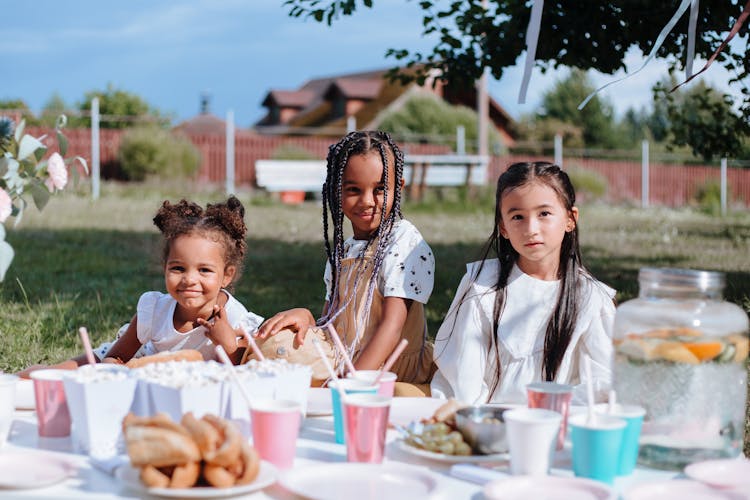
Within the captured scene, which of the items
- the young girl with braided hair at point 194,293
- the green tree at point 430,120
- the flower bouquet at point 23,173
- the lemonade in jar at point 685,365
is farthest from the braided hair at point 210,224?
the green tree at point 430,120

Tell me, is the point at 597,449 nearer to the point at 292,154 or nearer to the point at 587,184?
the point at 292,154

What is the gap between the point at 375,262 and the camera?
2734 mm

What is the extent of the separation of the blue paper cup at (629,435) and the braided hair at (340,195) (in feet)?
4.74

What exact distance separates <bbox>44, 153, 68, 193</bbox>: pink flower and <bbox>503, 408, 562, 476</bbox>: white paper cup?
118 centimetres

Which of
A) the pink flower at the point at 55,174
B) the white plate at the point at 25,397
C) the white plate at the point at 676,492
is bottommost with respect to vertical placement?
the white plate at the point at 676,492

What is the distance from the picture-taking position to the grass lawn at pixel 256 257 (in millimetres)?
5004

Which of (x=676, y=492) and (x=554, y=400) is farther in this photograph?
(x=554, y=400)

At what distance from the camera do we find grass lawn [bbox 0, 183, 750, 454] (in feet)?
16.4

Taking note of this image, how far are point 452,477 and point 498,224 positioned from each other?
4.34ft

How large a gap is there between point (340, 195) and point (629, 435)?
5.34ft

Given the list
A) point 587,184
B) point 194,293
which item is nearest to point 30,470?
point 194,293

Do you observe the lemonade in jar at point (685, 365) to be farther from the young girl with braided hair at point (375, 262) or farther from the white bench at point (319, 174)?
the white bench at point (319, 174)

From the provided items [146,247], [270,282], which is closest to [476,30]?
[270,282]

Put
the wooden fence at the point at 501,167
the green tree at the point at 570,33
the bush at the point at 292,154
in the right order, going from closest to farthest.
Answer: the green tree at the point at 570,33 < the bush at the point at 292,154 < the wooden fence at the point at 501,167
